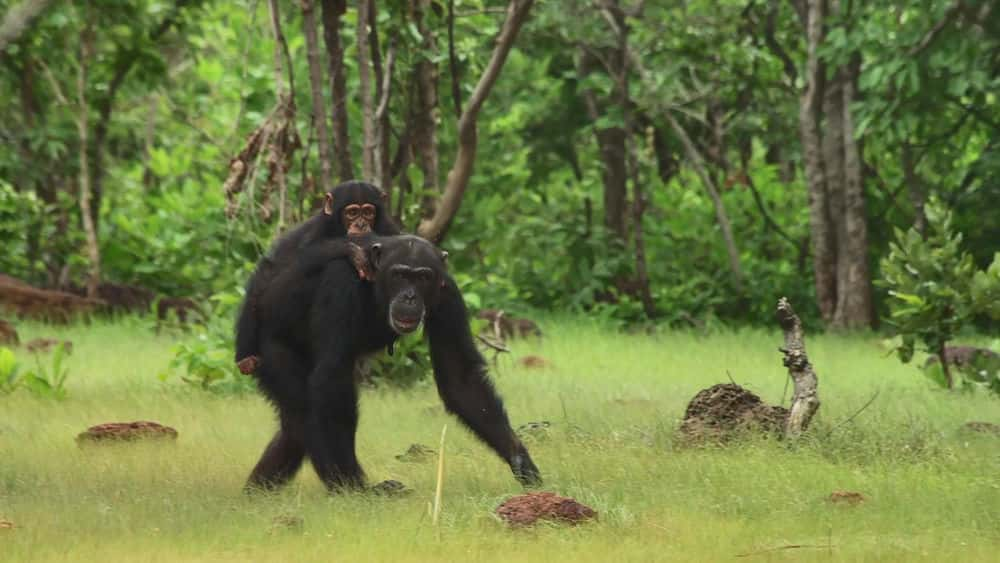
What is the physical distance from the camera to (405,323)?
19.5ft

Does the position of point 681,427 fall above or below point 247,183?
below

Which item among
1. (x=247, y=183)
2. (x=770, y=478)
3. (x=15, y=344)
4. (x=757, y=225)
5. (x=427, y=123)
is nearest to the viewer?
(x=770, y=478)

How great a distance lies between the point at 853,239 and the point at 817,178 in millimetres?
618

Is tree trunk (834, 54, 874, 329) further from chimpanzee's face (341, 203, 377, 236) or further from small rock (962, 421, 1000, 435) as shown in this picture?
chimpanzee's face (341, 203, 377, 236)

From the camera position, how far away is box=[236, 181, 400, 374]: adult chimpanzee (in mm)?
6410

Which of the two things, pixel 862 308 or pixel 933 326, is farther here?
pixel 862 308

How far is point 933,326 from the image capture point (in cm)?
885

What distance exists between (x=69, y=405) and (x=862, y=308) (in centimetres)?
737

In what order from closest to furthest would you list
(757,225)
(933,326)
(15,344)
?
(933,326)
(15,344)
(757,225)

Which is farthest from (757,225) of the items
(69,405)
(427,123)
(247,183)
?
(69,405)

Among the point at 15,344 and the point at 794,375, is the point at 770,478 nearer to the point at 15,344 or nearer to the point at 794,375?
the point at 794,375

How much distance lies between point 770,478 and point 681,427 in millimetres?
1121

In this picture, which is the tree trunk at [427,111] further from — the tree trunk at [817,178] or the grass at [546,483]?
the tree trunk at [817,178]

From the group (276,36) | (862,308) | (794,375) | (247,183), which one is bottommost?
(862,308)
